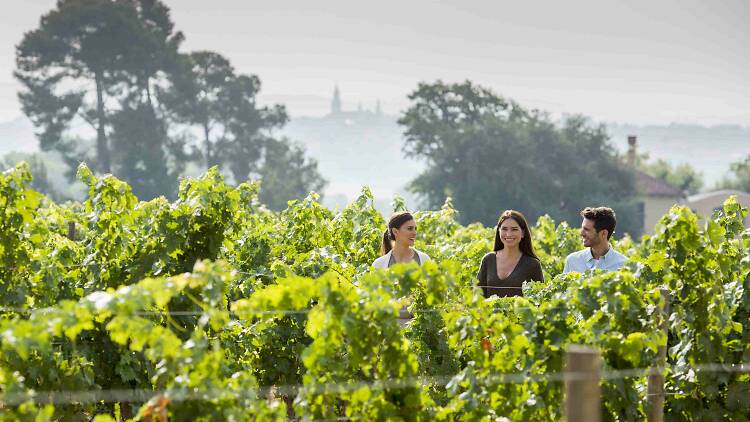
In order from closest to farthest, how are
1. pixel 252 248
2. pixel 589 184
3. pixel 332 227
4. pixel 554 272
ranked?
pixel 252 248 < pixel 332 227 < pixel 554 272 < pixel 589 184

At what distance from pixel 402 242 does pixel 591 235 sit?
118 cm

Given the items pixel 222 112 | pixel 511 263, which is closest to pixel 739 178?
pixel 222 112

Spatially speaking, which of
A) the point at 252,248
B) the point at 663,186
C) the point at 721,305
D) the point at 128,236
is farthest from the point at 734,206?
the point at 663,186

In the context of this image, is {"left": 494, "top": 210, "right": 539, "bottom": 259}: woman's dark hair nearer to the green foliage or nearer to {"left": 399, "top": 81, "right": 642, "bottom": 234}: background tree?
the green foliage

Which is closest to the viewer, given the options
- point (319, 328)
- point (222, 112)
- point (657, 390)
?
point (319, 328)

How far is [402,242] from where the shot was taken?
24.0ft

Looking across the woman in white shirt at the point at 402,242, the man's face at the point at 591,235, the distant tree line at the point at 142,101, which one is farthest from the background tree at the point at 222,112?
the man's face at the point at 591,235

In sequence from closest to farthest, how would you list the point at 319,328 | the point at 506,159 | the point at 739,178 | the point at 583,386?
the point at 583,386 < the point at 319,328 < the point at 506,159 < the point at 739,178

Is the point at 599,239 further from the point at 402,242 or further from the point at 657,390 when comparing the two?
the point at 657,390

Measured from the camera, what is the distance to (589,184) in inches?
2084

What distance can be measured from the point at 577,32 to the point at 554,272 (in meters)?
130

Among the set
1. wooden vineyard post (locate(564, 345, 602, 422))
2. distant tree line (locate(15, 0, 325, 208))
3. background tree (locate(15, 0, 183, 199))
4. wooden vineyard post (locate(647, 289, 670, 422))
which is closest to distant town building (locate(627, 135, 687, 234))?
distant tree line (locate(15, 0, 325, 208))

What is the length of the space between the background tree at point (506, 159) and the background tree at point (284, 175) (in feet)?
18.1

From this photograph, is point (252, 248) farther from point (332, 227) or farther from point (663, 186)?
point (663, 186)
